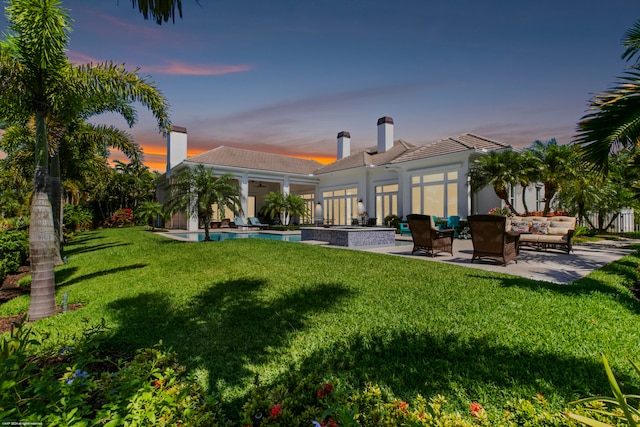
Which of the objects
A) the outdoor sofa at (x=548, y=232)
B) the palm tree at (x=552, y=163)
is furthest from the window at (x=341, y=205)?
the outdoor sofa at (x=548, y=232)

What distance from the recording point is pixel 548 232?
11273mm

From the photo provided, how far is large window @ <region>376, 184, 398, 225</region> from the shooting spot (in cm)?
2345

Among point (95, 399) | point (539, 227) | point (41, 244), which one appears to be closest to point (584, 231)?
point (539, 227)

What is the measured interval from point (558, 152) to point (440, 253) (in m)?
8.32

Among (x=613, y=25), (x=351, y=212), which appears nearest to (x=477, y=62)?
(x=613, y=25)

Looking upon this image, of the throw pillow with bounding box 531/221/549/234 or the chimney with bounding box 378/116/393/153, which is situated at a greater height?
the chimney with bounding box 378/116/393/153

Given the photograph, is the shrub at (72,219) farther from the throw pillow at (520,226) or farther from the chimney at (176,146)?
the throw pillow at (520,226)

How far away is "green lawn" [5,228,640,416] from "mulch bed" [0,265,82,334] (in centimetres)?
46

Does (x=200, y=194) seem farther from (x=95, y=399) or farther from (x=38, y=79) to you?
(x=95, y=399)

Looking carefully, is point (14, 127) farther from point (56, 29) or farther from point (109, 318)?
point (109, 318)

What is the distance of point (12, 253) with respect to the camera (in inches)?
366

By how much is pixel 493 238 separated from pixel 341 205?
20715mm

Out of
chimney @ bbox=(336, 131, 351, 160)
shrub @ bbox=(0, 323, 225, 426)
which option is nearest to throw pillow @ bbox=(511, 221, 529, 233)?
shrub @ bbox=(0, 323, 225, 426)

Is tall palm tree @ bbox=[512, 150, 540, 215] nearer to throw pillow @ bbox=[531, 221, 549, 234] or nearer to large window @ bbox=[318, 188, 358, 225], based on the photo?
throw pillow @ bbox=[531, 221, 549, 234]
